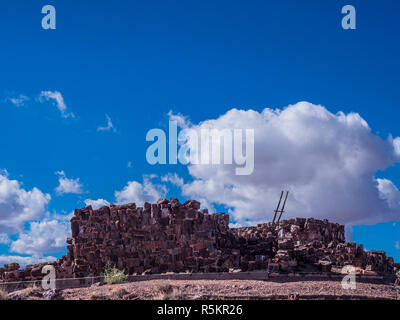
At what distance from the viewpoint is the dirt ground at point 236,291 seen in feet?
45.6

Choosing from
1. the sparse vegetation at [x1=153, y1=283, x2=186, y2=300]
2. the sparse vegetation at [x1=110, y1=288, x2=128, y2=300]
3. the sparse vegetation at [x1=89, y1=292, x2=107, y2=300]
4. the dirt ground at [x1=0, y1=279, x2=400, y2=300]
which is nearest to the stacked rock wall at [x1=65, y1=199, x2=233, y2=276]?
the dirt ground at [x1=0, y1=279, x2=400, y2=300]

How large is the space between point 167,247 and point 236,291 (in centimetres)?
754

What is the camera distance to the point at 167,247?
2167 cm

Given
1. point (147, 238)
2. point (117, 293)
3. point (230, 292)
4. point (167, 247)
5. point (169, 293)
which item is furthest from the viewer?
point (147, 238)

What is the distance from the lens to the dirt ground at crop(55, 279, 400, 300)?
13.9 m

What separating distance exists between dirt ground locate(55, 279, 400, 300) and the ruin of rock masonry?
3.61 meters

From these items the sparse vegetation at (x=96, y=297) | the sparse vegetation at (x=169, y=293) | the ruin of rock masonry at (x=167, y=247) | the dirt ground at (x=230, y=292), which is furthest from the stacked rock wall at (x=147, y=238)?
the sparse vegetation at (x=96, y=297)

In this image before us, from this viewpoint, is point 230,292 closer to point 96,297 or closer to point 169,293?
point 169,293

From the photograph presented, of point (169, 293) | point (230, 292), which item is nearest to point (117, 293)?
point (169, 293)

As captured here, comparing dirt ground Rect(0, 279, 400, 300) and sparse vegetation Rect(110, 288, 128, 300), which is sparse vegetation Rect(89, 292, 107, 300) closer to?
dirt ground Rect(0, 279, 400, 300)

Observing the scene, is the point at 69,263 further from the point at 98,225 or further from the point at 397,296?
the point at 397,296

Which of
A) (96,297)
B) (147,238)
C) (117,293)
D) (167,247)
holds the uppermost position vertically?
(147,238)

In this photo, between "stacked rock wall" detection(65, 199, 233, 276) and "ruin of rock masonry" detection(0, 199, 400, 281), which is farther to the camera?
"stacked rock wall" detection(65, 199, 233, 276)
